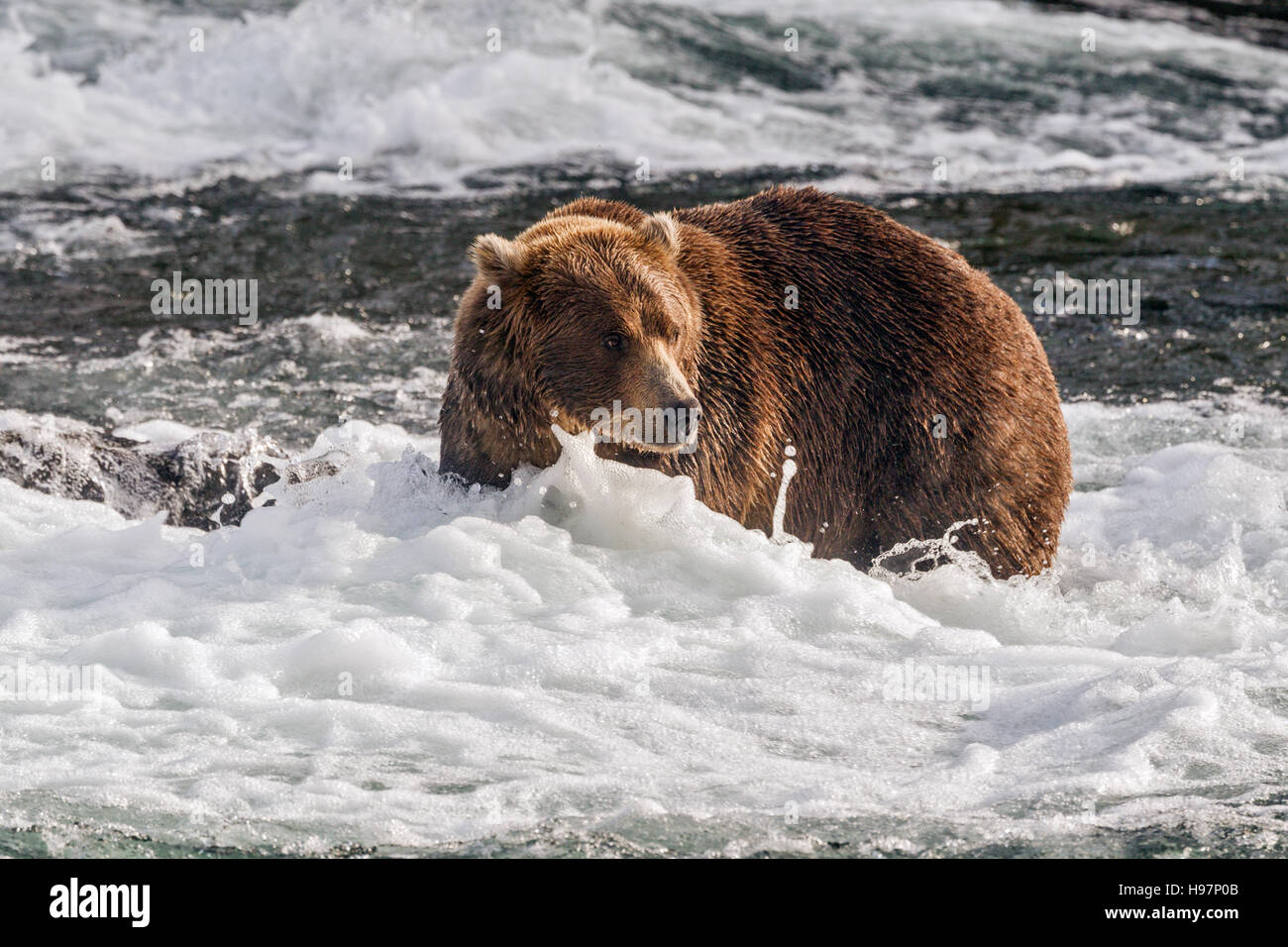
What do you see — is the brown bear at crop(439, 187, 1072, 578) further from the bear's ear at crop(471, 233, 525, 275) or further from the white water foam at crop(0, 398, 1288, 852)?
the white water foam at crop(0, 398, 1288, 852)

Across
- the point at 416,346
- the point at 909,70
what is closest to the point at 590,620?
the point at 416,346

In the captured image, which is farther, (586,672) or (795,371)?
(795,371)

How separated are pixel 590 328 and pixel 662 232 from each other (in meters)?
0.54

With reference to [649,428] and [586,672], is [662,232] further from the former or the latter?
[586,672]

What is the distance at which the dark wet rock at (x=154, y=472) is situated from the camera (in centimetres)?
775

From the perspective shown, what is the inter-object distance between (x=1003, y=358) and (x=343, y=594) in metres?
2.85

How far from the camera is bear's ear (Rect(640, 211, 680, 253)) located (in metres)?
6.62

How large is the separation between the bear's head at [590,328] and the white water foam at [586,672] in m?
0.31

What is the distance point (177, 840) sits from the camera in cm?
478

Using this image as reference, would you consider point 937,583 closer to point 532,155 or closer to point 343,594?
point 343,594

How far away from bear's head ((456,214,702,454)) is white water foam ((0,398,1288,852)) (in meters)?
0.31

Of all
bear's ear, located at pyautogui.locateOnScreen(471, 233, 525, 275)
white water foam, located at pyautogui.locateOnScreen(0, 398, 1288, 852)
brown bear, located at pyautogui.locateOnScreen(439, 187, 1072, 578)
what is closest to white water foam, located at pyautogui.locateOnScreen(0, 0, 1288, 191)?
brown bear, located at pyautogui.locateOnScreen(439, 187, 1072, 578)

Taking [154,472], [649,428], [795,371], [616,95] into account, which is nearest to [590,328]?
[649,428]

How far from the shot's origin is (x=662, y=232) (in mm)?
6641
